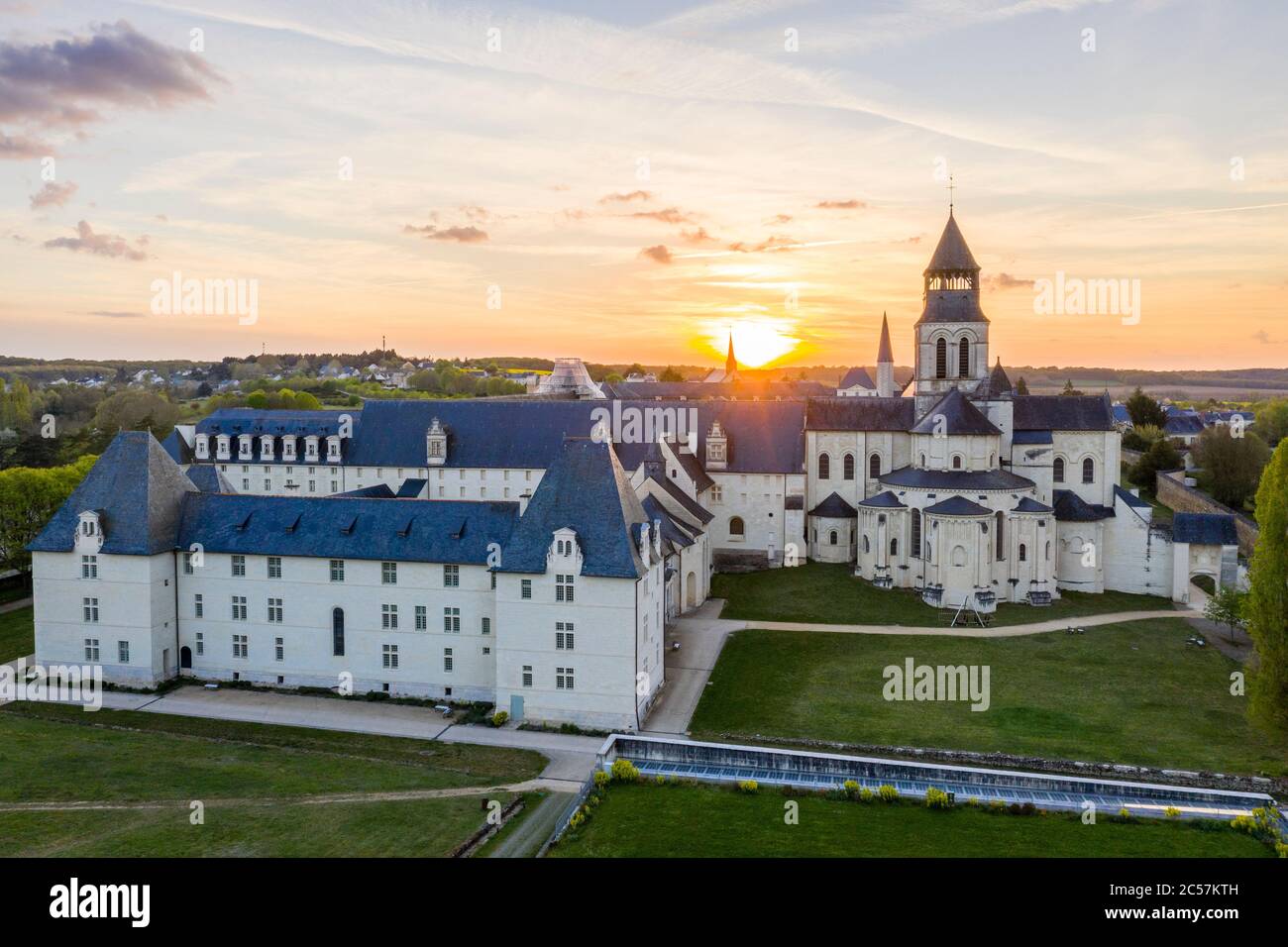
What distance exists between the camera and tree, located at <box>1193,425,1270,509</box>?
80250 mm

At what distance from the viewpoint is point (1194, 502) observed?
7644cm

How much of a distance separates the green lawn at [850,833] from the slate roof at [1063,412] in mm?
38452

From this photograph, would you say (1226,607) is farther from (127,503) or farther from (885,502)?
(127,503)

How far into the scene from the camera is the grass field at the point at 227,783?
80.9ft

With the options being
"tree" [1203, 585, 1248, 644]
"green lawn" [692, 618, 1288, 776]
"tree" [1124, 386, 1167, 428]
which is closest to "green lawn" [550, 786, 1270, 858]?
"green lawn" [692, 618, 1288, 776]

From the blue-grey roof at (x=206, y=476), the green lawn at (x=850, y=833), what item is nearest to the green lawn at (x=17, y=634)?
the blue-grey roof at (x=206, y=476)

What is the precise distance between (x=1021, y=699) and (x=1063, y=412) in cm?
2765

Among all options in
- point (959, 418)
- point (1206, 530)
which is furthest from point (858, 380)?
point (1206, 530)

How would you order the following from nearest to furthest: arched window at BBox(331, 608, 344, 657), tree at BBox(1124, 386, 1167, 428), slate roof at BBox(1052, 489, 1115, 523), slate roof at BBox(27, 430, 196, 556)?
arched window at BBox(331, 608, 344, 657) → slate roof at BBox(27, 430, 196, 556) → slate roof at BBox(1052, 489, 1115, 523) → tree at BBox(1124, 386, 1167, 428)

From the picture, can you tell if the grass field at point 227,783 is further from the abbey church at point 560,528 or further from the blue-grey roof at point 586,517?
the blue-grey roof at point 586,517

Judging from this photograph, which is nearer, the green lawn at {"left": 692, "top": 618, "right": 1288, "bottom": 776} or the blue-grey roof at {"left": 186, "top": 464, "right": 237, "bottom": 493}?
the green lawn at {"left": 692, "top": 618, "right": 1288, "bottom": 776}

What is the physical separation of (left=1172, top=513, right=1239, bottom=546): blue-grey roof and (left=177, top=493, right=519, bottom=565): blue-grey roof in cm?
3949

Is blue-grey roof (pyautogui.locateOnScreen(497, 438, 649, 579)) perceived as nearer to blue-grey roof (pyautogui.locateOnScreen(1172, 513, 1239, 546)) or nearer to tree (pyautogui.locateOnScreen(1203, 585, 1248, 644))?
tree (pyautogui.locateOnScreen(1203, 585, 1248, 644))
